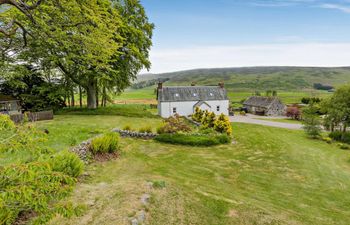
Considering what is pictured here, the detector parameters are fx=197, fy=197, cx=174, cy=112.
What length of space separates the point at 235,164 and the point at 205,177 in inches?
134

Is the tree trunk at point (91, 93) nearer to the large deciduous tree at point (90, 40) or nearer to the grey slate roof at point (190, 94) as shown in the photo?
the large deciduous tree at point (90, 40)

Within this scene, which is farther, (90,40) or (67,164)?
(90,40)

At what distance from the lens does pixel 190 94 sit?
3722 centimetres

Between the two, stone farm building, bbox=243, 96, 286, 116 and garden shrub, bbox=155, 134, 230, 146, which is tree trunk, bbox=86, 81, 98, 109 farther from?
stone farm building, bbox=243, 96, 286, 116

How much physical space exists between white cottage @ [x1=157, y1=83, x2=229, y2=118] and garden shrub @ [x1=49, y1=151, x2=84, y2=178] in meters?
27.7

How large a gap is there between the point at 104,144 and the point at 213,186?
594cm

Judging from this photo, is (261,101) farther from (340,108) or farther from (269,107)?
(340,108)

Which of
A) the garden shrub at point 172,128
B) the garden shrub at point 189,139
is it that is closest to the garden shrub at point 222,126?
the garden shrub at point 189,139

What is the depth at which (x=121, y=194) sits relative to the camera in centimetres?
650

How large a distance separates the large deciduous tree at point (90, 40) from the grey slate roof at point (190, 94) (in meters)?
8.35

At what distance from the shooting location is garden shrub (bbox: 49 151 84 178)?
6789 millimetres

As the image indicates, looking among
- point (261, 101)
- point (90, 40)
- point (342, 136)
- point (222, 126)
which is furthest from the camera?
point (261, 101)

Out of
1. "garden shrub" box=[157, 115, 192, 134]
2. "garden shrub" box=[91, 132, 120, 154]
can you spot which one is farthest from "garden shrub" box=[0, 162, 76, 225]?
"garden shrub" box=[157, 115, 192, 134]

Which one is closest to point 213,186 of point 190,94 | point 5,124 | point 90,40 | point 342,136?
point 5,124
